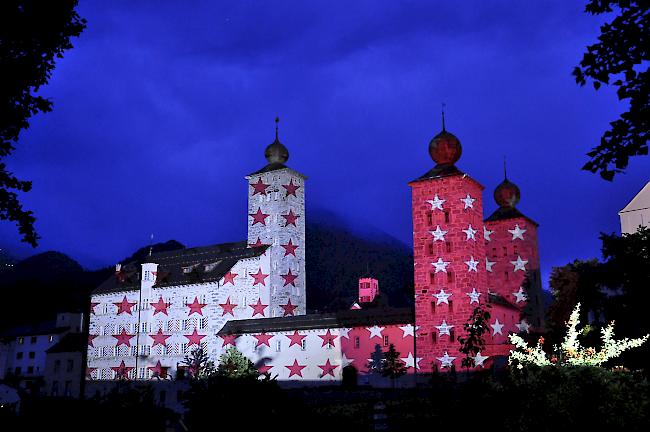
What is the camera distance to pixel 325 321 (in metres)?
44.2

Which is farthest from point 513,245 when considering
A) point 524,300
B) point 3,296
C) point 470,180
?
point 3,296

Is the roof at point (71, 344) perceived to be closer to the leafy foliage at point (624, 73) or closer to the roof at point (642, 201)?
the roof at point (642, 201)

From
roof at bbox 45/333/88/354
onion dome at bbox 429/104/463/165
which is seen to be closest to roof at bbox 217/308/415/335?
onion dome at bbox 429/104/463/165

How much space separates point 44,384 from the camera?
60875mm

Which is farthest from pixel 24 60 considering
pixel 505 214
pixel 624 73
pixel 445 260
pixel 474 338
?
Result: pixel 505 214

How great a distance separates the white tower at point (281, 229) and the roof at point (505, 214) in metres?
14.6

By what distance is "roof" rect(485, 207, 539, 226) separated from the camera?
50666 mm

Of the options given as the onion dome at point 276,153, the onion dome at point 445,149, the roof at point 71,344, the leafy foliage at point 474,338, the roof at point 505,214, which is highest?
the onion dome at point 276,153

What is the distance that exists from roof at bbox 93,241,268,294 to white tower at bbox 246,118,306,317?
1.45 meters

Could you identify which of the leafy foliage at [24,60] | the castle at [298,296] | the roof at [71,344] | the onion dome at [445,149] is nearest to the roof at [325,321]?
the castle at [298,296]

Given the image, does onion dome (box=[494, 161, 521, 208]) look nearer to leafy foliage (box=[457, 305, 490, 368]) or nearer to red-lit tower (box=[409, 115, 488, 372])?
red-lit tower (box=[409, 115, 488, 372])

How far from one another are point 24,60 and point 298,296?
41233 millimetres

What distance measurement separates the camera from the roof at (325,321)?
1650 inches

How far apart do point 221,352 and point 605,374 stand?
1389 inches
